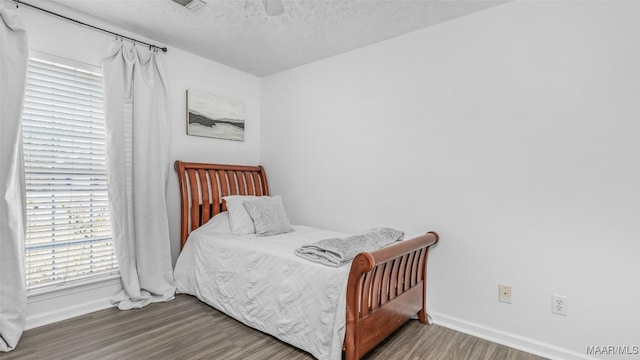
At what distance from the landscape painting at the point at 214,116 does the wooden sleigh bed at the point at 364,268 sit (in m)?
0.38

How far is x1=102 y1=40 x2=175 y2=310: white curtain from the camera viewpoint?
8.70ft

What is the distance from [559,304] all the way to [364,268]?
4.57 ft

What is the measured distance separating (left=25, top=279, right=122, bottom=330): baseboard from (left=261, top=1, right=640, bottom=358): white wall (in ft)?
7.14

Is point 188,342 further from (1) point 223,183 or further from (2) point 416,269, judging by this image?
(2) point 416,269

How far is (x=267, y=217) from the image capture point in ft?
9.64

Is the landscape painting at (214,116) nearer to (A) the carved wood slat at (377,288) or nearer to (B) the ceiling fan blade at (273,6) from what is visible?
(B) the ceiling fan blade at (273,6)

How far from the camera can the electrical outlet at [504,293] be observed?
2250mm

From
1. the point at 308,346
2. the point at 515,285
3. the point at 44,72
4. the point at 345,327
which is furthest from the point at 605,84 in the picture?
the point at 44,72

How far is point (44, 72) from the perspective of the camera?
239 centimetres

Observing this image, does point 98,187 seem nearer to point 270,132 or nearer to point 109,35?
point 109,35

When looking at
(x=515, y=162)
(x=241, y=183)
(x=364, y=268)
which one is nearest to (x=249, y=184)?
(x=241, y=183)

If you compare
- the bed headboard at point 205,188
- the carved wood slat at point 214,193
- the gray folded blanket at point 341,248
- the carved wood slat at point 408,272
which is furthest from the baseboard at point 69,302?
the carved wood slat at point 408,272

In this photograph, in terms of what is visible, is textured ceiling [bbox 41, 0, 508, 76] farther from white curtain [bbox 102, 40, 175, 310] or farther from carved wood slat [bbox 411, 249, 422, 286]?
carved wood slat [bbox 411, 249, 422, 286]

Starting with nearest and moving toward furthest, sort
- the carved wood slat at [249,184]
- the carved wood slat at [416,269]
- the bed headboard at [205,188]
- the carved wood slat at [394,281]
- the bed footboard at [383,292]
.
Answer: the bed footboard at [383,292] < the carved wood slat at [394,281] < the carved wood slat at [416,269] < the bed headboard at [205,188] < the carved wood slat at [249,184]
